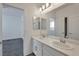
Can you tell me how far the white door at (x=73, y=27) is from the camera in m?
1.65

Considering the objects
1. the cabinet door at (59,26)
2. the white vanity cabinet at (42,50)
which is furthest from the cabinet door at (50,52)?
the cabinet door at (59,26)

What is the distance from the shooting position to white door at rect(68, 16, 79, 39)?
165cm

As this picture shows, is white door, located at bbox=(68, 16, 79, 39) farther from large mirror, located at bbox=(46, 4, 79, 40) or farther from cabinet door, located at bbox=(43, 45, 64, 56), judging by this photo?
cabinet door, located at bbox=(43, 45, 64, 56)

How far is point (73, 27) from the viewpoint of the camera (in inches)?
67.7

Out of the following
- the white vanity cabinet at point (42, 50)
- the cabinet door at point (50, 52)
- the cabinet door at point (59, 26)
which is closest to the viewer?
the cabinet door at point (50, 52)

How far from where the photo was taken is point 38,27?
301 cm

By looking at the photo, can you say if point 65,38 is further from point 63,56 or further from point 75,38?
point 63,56

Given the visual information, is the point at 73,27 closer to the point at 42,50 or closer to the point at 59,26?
the point at 59,26

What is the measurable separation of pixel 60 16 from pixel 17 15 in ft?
3.17

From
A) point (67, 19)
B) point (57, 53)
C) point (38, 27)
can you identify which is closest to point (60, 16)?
point (67, 19)

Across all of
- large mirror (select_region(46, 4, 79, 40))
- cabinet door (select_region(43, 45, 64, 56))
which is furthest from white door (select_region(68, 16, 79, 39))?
cabinet door (select_region(43, 45, 64, 56))

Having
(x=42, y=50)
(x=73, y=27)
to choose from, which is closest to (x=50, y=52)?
(x=42, y=50)

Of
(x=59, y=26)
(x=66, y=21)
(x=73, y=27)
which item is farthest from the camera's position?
(x=59, y=26)

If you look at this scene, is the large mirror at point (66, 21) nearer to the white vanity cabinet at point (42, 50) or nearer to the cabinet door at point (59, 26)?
the cabinet door at point (59, 26)
